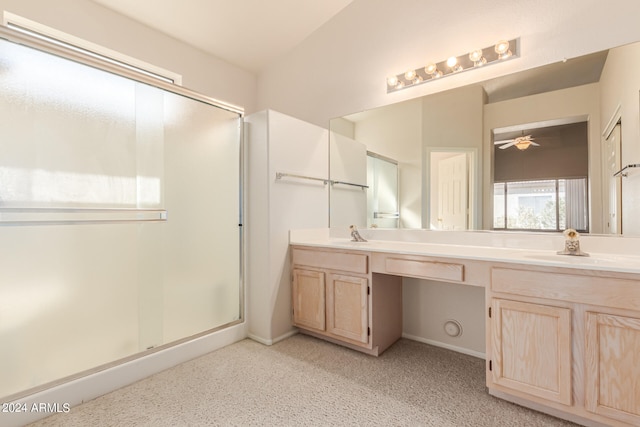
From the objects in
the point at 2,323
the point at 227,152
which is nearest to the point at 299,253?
the point at 227,152

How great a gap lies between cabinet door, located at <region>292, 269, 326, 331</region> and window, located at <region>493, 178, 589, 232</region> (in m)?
1.34

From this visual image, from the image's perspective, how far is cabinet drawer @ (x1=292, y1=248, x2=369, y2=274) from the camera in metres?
2.13

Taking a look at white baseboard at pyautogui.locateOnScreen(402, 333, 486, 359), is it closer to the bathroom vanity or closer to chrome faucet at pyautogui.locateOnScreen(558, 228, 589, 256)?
the bathroom vanity

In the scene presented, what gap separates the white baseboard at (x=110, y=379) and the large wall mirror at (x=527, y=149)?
178 cm

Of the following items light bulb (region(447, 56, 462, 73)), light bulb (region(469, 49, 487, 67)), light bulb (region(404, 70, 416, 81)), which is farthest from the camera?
light bulb (region(404, 70, 416, 81))

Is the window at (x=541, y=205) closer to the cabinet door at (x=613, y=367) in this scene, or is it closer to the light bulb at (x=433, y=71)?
the cabinet door at (x=613, y=367)

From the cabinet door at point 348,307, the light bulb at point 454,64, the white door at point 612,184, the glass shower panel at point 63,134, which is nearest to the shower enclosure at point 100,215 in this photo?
the glass shower panel at point 63,134

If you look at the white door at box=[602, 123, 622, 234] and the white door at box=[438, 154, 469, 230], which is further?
the white door at box=[438, 154, 469, 230]

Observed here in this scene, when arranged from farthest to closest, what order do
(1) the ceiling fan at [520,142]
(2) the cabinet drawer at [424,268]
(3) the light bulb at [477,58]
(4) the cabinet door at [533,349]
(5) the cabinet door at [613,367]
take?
1. (3) the light bulb at [477,58]
2. (1) the ceiling fan at [520,142]
3. (2) the cabinet drawer at [424,268]
4. (4) the cabinet door at [533,349]
5. (5) the cabinet door at [613,367]

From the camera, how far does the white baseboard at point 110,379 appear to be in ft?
4.85

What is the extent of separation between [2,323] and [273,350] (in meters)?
1.53

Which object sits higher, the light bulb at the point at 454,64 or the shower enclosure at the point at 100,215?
the light bulb at the point at 454,64

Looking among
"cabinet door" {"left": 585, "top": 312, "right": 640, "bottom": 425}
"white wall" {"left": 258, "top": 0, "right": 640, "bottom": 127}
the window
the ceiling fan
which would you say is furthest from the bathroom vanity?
"white wall" {"left": 258, "top": 0, "right": 640, "bottom": 127}

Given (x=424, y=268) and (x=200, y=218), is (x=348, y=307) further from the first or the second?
(x=200, y=218)
